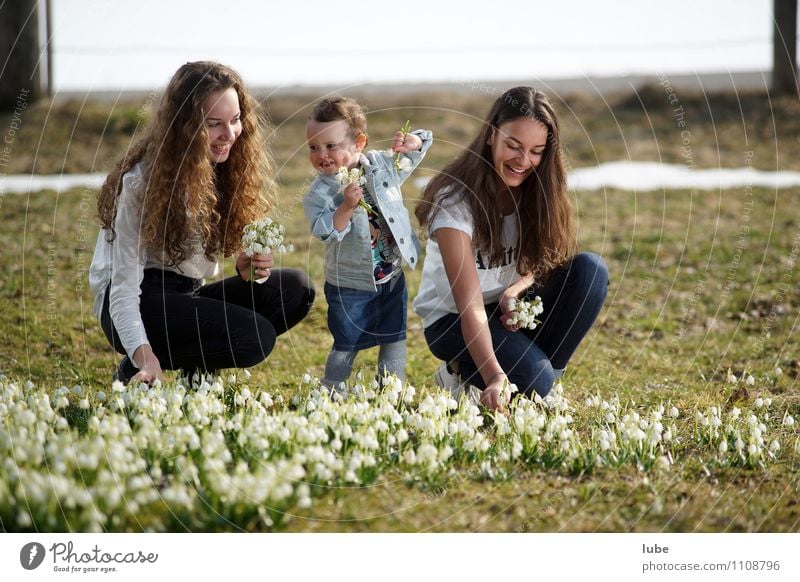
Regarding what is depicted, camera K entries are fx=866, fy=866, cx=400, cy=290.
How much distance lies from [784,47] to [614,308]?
6868mm

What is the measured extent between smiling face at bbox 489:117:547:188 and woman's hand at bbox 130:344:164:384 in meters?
2.06

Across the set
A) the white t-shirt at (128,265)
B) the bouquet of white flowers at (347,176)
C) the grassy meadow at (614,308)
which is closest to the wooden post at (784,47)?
the grassy meadow at (614,308)

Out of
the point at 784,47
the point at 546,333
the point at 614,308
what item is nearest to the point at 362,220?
the point at 546,333

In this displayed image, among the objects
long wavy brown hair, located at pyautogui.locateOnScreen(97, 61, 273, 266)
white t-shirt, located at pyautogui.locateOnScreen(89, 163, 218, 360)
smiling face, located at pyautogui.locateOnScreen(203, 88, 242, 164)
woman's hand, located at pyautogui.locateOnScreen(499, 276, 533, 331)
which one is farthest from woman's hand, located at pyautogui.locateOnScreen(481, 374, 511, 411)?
smiling face, located at pyautogui.locateOnScreen(203, 88, 242, 164)

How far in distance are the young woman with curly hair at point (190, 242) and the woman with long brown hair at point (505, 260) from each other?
0.95 metres

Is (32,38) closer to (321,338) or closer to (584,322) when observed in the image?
A: (321,338)

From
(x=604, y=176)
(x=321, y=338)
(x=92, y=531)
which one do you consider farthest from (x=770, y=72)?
(x=92, y=531)

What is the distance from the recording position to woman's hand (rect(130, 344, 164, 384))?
14.1ft

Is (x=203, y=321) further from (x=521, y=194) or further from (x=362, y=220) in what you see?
(x=521, y=194)

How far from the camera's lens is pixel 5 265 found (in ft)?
25.5

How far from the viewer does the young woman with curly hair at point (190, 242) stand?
4406 millimetres

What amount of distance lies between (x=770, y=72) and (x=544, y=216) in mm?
10660

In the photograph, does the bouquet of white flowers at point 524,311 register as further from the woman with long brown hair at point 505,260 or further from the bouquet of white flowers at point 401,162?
the bouquet of white flowers at point 401,162

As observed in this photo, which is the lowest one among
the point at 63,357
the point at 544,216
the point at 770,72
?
the point at 63,357
